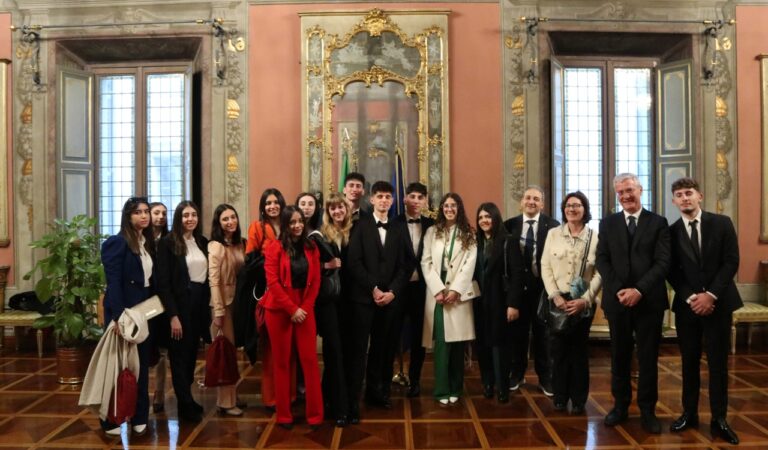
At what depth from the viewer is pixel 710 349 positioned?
3555 mm

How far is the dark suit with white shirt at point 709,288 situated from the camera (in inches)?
137

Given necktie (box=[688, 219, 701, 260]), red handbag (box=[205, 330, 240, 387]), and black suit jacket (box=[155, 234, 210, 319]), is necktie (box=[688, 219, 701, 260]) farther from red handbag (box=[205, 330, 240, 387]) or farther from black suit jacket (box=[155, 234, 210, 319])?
black suit jacket (box=[155, 234, 210, 319])

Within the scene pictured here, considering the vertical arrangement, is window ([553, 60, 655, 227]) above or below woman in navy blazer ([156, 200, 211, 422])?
above

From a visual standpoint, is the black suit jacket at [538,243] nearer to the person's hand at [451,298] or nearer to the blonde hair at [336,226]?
the person's hand at [451,298]

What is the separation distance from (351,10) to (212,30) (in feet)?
4.77

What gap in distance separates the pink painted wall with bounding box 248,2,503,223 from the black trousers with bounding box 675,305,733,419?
315 centimetres

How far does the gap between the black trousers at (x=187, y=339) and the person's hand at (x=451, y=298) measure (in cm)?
153

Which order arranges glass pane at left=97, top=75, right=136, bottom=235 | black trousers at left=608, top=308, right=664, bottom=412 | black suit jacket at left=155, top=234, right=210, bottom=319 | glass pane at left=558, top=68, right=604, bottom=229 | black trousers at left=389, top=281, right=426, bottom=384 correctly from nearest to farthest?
black trousers at left=608, top=308, right=664, bottom=412, black suit jacket at left=155, top=234, right=210, bottom=319, black trousers at left=389, top=281, right=426, bottom=384, glass pane at left=558, top=68, right=604, bottom=229, glass pane at left=97, top=75, right=136, bottom=235

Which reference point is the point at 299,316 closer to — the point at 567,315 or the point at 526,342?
the point at 567,315

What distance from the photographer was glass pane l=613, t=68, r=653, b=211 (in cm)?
711

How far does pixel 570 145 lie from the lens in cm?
707

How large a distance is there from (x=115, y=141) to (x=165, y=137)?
0.57 metres

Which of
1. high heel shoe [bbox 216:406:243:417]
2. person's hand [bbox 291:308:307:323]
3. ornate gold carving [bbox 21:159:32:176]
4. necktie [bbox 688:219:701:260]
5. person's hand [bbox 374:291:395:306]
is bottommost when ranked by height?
high heel shoe [bbox 216:406:243:417]

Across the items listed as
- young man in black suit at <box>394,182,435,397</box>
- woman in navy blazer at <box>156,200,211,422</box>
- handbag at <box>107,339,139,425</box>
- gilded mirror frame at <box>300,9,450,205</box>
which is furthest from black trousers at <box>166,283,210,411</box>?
gilded mirror frame at <box>300,9,450,205</box>
